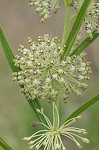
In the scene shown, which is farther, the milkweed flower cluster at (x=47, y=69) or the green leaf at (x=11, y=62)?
the green leaf at (x=11, y=62)

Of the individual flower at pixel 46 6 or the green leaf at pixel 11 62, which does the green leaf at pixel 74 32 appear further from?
the green leaf at pixel 11 62

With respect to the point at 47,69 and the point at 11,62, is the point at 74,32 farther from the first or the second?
the point at 11,62

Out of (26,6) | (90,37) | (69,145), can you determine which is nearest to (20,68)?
(90,37)

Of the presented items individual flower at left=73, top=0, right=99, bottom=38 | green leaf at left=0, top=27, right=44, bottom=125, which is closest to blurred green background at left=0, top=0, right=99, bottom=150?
green leaf at left=0, top=27, right=44, bottom=125

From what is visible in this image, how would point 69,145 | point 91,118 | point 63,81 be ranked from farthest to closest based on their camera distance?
1. point 91,118
2. point 69,145
3. point 63,81

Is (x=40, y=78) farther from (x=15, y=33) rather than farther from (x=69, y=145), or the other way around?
(x=15, y=33)

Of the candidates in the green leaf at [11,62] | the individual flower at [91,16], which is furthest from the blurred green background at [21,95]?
the individual flower at [91,16]

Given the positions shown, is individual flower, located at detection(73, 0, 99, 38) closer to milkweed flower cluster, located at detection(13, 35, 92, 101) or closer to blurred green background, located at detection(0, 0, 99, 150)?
milkweed flower cluster, located at detection(13, 35, 92, 101)
